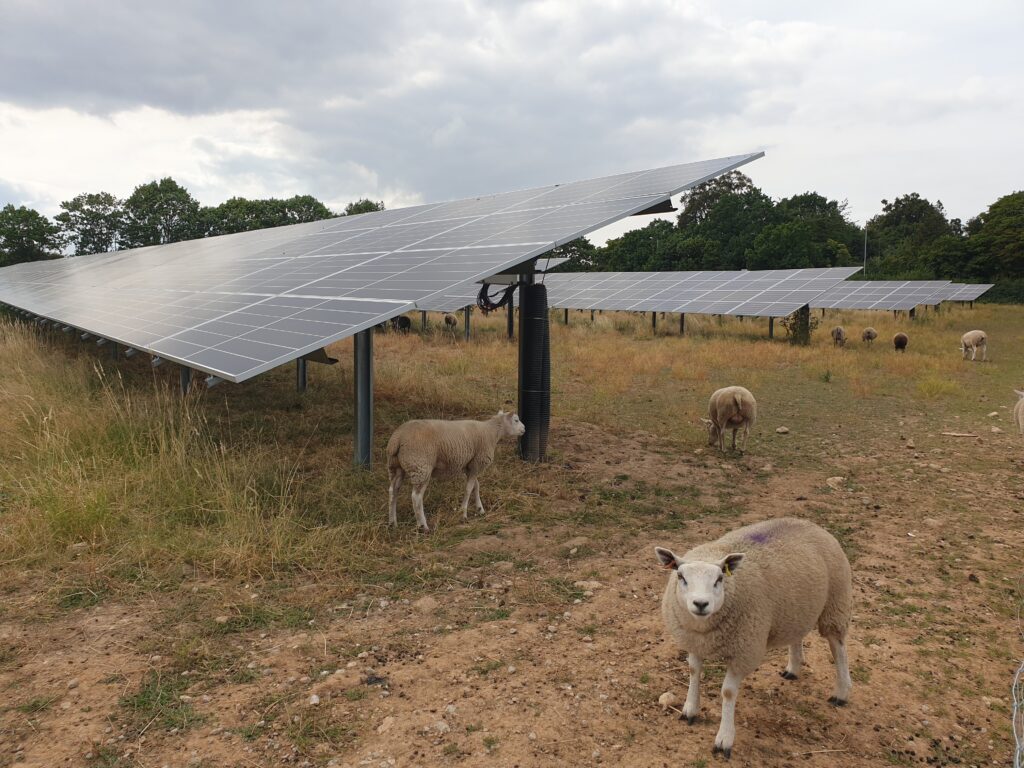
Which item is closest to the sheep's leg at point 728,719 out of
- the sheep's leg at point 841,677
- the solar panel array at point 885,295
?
the sheep's leg at point 841,677

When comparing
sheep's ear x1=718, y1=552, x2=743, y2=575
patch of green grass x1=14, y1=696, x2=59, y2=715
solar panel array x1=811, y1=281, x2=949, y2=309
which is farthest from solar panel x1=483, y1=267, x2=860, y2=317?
patch of green grass x1=14, y1=696, x2=59, y2=715

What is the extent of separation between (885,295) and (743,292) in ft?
40.1

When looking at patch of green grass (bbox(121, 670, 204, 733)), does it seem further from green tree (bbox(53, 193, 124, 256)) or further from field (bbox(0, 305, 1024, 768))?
green tree (bbox(53, 193, 124, 256))

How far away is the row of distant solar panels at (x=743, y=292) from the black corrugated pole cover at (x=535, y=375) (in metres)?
18.0

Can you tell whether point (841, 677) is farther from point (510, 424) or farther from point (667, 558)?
point (510, 424)

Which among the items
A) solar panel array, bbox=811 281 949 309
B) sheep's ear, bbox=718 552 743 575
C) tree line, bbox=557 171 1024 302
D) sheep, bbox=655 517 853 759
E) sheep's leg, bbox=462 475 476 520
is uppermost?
tree line, bbox=557 171 1024 302

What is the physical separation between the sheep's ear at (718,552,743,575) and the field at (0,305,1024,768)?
0.99 m

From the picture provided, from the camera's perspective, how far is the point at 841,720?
384 cm

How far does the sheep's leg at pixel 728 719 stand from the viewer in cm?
349

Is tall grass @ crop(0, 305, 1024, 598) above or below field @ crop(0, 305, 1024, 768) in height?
above

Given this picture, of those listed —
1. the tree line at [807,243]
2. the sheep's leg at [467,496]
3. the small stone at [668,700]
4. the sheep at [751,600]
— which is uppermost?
the tree line at [807,243]

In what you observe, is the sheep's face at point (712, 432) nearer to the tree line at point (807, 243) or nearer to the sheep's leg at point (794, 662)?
the sheep's leg at point (794, 662)

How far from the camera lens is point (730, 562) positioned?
365 cm

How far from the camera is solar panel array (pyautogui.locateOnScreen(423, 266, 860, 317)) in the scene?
2678cm
